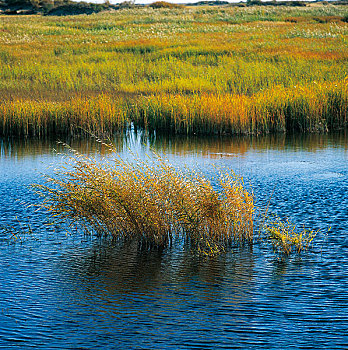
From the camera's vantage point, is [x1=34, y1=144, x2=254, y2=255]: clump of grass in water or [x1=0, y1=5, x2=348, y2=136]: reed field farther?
[x1=0, y1=5, x2=348, y2=136]: reed field

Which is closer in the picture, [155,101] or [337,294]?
[337,294]

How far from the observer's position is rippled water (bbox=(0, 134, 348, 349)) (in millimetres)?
4473

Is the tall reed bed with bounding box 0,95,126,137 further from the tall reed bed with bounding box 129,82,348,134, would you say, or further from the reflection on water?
the tall reed bed with bounding box 129,82,348,134

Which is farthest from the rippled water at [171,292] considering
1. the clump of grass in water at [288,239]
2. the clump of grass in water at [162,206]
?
the clump of grass in water at [162,206]

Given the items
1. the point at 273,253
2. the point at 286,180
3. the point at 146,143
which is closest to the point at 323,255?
Result: the point at 273,253

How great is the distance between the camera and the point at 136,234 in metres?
6.82

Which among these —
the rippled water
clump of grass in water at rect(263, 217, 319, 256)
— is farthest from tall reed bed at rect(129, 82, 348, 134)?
clump of grass in water at rect(263, 217, 319, 256)

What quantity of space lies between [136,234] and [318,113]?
10589 mm

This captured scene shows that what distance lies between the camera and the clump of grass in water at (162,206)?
21.2 feet

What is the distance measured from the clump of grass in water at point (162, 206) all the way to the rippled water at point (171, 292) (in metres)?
0.29

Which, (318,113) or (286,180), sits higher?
(318,113)

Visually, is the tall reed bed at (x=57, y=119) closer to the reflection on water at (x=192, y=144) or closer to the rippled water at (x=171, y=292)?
the reflection on water at (x=192, y=144)

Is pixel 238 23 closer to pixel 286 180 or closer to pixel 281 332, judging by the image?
pixel 286 180

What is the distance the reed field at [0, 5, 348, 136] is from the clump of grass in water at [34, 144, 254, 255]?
825cm
